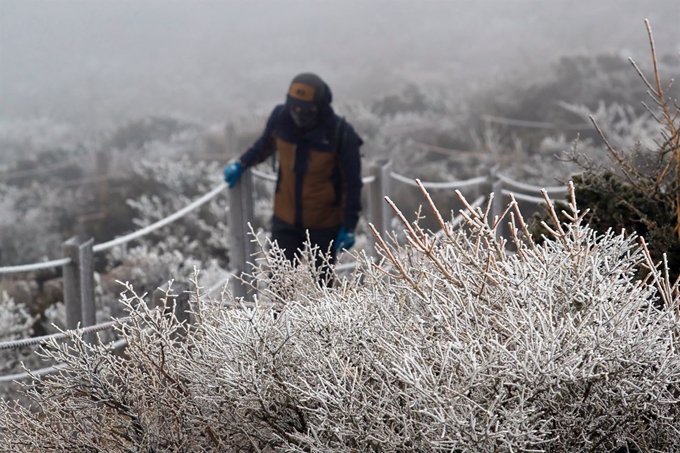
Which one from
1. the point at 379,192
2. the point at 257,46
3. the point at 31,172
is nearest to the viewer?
the point at 379,192

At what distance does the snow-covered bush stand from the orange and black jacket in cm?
307

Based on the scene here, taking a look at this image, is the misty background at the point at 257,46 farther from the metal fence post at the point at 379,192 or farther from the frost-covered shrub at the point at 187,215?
the metal fence post at the point at 379,192

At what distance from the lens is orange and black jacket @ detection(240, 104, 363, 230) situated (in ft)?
18.4

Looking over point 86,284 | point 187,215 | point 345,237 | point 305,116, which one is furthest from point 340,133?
point 187,215

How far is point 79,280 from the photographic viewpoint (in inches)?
170

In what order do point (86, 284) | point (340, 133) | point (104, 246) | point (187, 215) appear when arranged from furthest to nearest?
point (187, 215)
point (340, 133)
point (104, 246)
point (86, 284)

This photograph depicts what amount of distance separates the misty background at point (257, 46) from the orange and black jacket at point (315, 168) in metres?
26.2

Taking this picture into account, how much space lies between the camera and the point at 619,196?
3447 mm

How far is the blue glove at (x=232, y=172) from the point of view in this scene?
566 cm

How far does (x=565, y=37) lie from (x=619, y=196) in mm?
37604

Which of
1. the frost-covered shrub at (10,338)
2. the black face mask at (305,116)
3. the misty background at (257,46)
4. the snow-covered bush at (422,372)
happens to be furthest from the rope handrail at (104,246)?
the misty background at (257,46)

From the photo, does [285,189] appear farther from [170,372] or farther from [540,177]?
[540,177]

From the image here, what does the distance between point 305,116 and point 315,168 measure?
0.33 m

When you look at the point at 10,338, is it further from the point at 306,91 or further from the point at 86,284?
the point at 306,91
